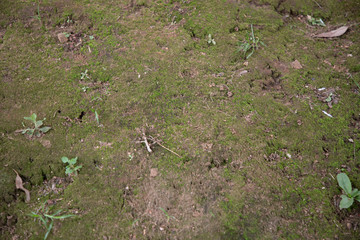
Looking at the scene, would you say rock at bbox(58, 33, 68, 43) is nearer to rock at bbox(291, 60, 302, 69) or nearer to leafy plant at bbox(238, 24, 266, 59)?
leafy plant at bbox(238, 24, 266, 59)

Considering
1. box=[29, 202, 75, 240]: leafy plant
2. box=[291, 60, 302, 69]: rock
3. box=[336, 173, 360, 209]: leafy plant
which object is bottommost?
box=[336, 173, 360, 209]: leafy plant

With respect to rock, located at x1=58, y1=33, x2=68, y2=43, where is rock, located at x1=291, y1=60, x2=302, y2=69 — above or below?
below

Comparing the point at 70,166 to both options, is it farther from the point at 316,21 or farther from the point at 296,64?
the point at 316,21

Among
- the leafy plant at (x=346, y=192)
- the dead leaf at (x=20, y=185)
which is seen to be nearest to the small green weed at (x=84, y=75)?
the dead leaf at (x=20, y=185)

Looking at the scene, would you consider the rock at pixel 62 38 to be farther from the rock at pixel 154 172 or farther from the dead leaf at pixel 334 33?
the dead leaf at pixel 334 33

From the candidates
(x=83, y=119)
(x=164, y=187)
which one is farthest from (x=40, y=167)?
(x=164, y=187)

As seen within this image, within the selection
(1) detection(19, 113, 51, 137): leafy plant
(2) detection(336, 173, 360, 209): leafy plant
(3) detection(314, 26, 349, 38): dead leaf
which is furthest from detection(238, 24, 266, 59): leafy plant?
(1) detection(19, 113, 51, 137): leafy plant

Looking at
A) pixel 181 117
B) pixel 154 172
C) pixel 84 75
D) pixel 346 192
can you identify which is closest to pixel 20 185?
pixel 154 172
